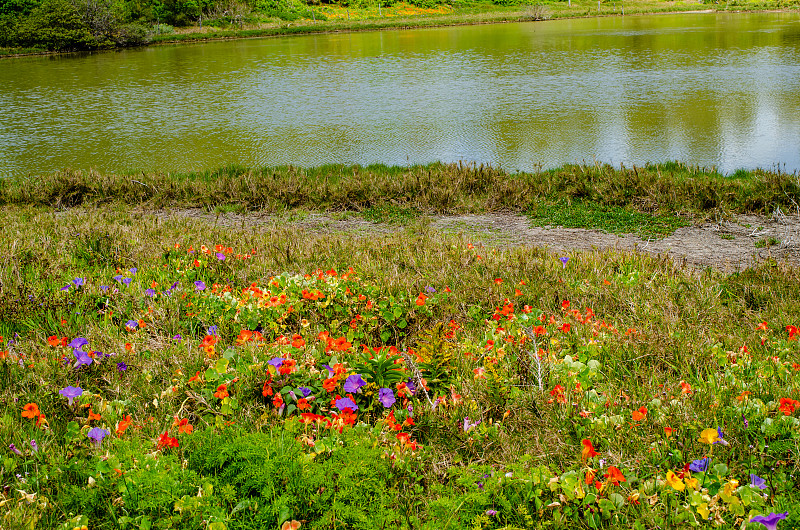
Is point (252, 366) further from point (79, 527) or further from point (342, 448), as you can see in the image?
point (79, 527)

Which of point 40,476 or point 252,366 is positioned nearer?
point 40,476

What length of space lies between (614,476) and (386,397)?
2.99ft

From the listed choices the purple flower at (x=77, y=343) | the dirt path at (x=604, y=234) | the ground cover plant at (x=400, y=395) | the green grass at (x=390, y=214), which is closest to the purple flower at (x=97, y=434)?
the ground cover plant at (x=400, y=395)

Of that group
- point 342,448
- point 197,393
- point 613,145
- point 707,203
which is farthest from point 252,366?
point 613,145

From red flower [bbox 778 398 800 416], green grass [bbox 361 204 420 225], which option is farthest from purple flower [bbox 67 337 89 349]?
green grass [bbox 361 204 420 225]

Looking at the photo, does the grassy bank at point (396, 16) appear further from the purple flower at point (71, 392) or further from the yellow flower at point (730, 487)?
the yellow flower at point (730, 487)

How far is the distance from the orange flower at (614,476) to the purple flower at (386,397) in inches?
33.2

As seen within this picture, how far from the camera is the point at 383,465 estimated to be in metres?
2.00

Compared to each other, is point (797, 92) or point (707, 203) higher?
point (797, 92)

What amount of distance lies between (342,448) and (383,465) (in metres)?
0.15

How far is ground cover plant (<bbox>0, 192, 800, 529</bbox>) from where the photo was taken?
1841mm

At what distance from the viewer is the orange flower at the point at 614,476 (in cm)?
182

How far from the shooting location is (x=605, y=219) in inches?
230

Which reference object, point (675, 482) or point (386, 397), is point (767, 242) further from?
point (386, 397)
